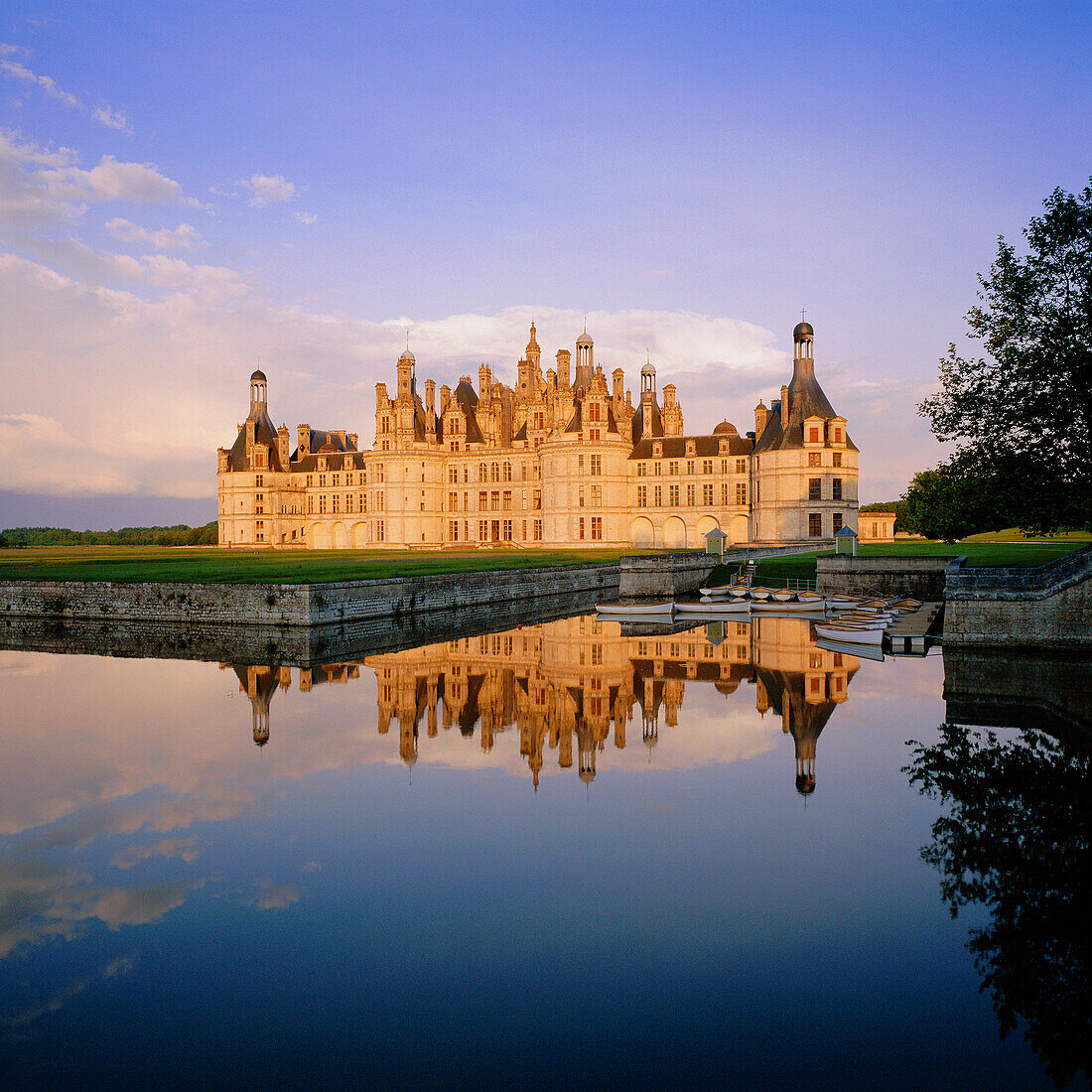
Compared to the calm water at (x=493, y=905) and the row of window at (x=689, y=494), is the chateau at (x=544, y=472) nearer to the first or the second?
the row of window at (x=689, y=494)

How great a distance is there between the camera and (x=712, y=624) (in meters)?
30.3

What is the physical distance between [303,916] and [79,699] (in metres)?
11.9

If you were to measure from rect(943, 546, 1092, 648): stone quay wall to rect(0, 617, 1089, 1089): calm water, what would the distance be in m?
6.15

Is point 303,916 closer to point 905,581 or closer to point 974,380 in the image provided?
point 974,380

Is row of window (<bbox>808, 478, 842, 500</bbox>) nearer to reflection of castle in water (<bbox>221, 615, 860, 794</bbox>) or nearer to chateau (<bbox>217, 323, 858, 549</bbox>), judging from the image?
chateau (<bbox>217, 323, 858, 549</bbox>)

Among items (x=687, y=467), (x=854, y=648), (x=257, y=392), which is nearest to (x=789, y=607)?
(x=854, y=648)

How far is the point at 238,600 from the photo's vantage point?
27.8 metres

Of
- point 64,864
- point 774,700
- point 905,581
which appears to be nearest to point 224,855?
point 64,864

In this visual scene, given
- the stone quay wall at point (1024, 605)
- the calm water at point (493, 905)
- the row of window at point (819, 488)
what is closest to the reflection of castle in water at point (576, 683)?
the calm water at point (493, 905)

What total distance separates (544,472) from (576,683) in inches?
1884

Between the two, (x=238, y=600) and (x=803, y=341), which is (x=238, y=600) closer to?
(x=238, y=600)

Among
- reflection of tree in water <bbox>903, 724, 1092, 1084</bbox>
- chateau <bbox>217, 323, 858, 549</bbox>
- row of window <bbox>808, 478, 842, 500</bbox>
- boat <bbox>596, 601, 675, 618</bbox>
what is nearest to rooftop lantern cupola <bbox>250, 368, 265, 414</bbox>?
chateau <bbox>217, 323, 858, 549</bbox>

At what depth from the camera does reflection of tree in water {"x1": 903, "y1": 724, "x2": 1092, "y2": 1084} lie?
20.4ft

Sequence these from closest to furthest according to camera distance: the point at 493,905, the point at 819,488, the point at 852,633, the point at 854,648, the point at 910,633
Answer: the point at 493,905 < the point at 910,633 < the point at 854,648 < the point at 852,633 < the point at 819,488
